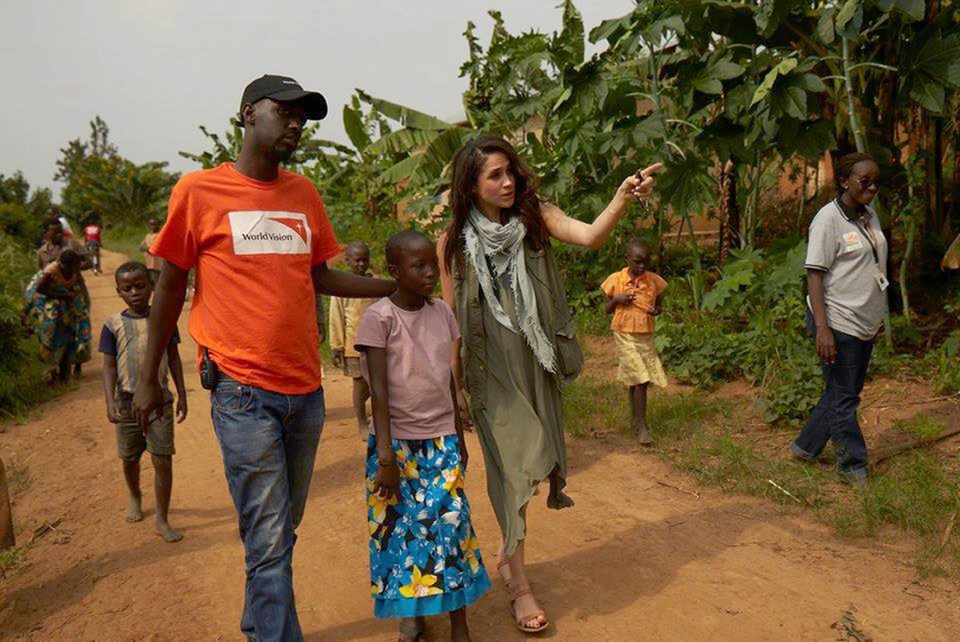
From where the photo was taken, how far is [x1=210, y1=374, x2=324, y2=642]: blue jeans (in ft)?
9.11

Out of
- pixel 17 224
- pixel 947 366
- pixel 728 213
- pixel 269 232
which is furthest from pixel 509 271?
pixel 17 224

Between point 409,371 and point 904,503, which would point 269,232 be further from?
→ point 904,503

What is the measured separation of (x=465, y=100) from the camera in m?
12.3

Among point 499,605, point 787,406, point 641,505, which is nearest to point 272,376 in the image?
point 499,605

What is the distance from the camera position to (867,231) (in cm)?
468

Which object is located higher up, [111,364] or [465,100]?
[465,100]

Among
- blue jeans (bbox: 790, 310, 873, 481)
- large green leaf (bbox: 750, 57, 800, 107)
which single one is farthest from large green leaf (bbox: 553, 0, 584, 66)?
blue jeans (bbox: 790, 310, 873, 481)

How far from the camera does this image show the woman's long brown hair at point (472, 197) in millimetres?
3449

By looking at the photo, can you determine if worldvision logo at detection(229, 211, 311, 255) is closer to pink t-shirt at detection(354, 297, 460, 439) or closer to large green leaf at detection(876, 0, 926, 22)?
pink t-shirt at detection(354, 297, 460, 439)

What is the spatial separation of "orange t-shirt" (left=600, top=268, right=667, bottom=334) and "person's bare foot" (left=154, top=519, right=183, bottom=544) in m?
3.34

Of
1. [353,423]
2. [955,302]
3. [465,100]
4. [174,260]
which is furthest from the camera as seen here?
[465,100]

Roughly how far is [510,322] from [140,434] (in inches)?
109

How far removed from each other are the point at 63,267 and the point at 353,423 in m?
4.12

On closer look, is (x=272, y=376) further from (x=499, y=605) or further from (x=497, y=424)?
(x=499, y=605)
